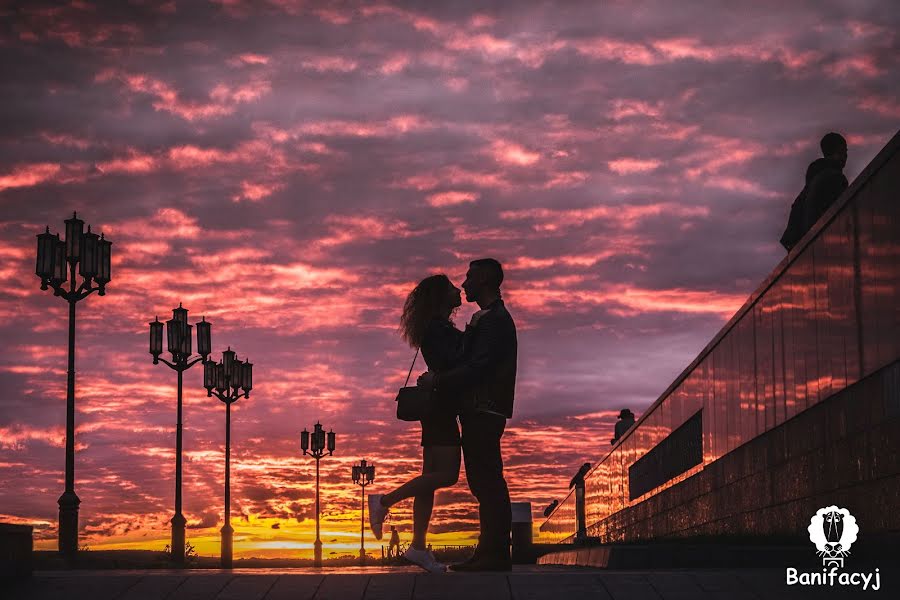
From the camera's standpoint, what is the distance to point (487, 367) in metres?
8.77

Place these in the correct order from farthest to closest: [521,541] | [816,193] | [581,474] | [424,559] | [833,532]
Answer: [581,474]
[521,541]
[816,193]
[833,532]
[424,559]

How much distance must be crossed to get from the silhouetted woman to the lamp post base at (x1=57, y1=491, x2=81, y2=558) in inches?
517

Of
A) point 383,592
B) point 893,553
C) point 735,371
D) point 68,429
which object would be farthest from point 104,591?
point 68,429

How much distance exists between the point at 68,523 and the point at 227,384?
17.9 m

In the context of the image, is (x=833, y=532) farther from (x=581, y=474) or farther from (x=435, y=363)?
(x=581, y=474)

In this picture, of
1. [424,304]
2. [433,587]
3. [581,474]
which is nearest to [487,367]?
[424,304]

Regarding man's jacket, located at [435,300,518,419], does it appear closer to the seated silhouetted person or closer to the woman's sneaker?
the woman's sneaker

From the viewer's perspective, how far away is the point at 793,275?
549 inches

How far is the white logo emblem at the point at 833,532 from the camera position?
35.8ft

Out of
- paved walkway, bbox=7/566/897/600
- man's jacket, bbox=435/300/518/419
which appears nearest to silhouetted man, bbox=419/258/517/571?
man's jacket, bbox=435/300/518/419

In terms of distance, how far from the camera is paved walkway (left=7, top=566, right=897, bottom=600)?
25.2 ft

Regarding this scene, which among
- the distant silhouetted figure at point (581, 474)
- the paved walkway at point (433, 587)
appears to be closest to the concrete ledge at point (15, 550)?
the paved walkway at point (433, 587)

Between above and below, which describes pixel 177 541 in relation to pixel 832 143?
below

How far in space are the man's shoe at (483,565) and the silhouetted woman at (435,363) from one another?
0.91ft
